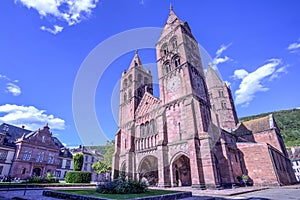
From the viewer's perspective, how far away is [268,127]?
3259cm

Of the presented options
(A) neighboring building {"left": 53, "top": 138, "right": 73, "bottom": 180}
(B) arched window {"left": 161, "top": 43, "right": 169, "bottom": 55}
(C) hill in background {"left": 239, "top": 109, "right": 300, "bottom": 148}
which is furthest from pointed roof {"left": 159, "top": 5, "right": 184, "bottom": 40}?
(C) hill in background {"left": 239, "top": 109, "right": 300, "bottom": 148}

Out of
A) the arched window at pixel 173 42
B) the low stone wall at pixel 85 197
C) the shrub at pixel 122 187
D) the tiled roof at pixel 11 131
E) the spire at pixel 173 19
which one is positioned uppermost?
the spire at pixel 173 19

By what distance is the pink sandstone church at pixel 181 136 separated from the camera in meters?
18.3

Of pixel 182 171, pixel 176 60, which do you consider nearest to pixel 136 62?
pixel 176 60

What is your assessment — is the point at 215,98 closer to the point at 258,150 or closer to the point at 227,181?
the point at 258,150

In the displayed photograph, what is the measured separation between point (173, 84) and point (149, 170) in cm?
1315

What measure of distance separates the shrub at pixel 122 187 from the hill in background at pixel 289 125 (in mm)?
79466

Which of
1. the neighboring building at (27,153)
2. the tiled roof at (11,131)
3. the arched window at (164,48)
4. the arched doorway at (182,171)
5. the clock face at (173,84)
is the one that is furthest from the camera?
the tiled roof at (11,131)

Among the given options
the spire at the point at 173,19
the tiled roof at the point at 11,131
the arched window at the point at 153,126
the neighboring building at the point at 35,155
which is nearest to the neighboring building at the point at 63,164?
the neighboring building at the point at 35,155

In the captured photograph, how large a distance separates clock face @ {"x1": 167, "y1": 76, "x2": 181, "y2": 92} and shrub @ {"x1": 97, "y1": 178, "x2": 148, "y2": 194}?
50.1ft

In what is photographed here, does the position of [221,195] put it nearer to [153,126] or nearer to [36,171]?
[153,126]

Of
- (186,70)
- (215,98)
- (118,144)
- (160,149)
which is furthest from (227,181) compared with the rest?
A: (215,98)

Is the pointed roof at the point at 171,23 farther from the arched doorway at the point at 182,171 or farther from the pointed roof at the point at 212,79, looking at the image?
the pointed roof at the point at 212,79

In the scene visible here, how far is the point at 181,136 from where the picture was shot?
19703 mm
